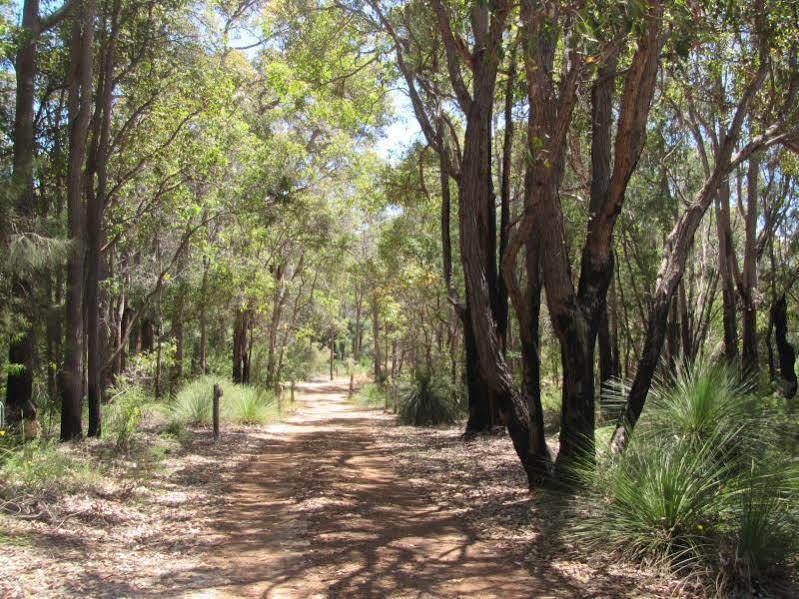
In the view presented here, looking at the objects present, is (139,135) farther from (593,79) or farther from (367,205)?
(593,79)

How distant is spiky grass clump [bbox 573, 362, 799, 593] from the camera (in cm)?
527

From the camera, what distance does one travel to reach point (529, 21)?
735 cm

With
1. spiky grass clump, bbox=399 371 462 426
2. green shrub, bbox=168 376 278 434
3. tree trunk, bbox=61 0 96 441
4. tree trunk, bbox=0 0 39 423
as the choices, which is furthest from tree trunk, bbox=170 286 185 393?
tree trunk, bbox=0 0 39 423

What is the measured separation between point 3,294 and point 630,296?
19.6 meters

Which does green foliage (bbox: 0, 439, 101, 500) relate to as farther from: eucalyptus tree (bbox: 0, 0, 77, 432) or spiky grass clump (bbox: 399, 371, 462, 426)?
spiky grass clump (bbox: 399, 371, 462, 426)

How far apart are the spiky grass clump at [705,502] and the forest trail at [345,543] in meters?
1.02

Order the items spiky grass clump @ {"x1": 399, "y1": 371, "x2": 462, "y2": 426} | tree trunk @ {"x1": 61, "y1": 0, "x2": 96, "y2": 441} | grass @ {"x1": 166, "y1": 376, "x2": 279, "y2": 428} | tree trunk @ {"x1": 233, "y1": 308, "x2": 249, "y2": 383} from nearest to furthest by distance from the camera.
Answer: tree trunk @ {"x1": 61, "y1": 0, "x2": 96, "y2": 441} → grass @ {"x1": 166, "y1": 376, "x2": 279, "y2": 428} → spiky grass clump @ {"x1": 399, "y1": 371, "x2": 462, "y2": 426} → tree trunk @ {"x1": 233, "y1": 308, "x2": 249, "y2": 383}

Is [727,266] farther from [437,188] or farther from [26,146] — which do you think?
[26,146]

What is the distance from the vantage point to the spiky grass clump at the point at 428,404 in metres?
19.1

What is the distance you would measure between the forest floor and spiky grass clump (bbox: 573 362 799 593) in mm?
324

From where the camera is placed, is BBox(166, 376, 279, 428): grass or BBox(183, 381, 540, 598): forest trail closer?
BBox(183, 381, 540, 598): forest trail

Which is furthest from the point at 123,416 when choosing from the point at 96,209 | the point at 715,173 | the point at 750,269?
the point at 750,269

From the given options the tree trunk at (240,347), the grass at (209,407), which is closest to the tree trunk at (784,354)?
the grass at (209,407)

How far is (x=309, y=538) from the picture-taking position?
714cm
